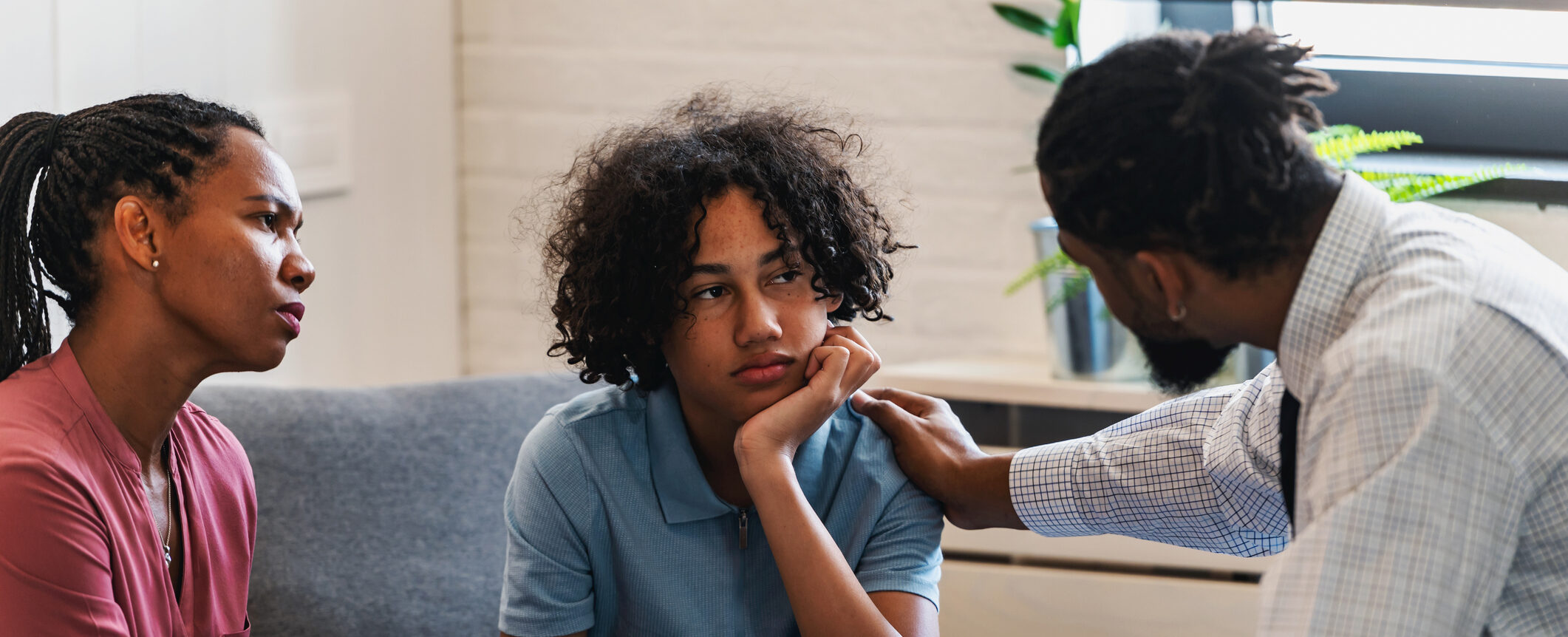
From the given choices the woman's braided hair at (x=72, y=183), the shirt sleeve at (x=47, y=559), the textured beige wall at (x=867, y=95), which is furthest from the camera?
the textured beige wall at (x=867, y=95)

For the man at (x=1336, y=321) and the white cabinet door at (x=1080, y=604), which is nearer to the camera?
the man at (x=1336, y=321)

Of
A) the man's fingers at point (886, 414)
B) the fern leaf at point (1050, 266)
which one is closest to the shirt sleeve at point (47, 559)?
the man's fingers at point (886, 414)

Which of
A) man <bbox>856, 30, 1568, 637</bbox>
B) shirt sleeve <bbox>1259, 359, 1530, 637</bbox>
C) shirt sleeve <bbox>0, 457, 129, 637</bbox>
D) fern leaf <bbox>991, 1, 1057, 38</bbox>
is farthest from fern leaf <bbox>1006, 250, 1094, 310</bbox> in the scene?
shirt sleeve <bbox>0, 457, 129, 637</bbox>

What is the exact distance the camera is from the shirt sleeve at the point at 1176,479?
1.16 m

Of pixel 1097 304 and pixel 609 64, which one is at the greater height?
pixel 609 64

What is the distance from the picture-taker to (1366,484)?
2.46 feet

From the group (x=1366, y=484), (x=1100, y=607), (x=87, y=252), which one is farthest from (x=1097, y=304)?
(x=87, y=252)

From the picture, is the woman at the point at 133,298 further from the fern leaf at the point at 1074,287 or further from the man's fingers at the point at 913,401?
the fern leaf at the point at 1074,287

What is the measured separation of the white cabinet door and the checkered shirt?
922mm

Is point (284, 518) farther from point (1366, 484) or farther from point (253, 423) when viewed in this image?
point (1366, 484)

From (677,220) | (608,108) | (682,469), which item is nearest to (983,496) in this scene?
(682,469)

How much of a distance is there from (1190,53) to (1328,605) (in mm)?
372

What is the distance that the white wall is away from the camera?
57.7 inches

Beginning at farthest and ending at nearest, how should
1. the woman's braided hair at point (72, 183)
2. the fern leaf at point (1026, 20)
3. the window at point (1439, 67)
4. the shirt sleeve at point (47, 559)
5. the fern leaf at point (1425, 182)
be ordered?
1. the fern leaf at point (1026, 20)
2. the window at point (1439, 67)
3. the fern leaf at point (1425, 182)
4. the woman's braided hair at point (72, 183)
5. the shirt sleeve at point (47, 559)
